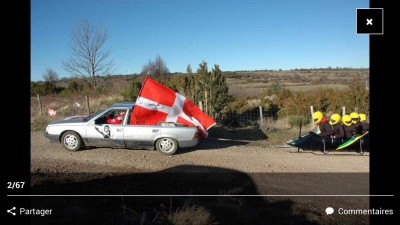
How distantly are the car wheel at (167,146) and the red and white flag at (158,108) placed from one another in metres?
0.58

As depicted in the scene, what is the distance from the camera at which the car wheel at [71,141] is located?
32.0 feet

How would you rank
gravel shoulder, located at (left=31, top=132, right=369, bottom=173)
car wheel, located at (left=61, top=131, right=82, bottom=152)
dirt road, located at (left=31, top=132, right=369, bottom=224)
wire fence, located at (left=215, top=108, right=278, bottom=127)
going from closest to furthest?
dirt road, located at (left=31, top=132, right=369, bottom=224) < gravel shoulder, located at (left=31, top=132, right=369, bottom=173) < car wheel, located at (left=61, top=131, right=82, bottom=152) < wire fence, located at (left=215, top=108, right=278, bottom=127)

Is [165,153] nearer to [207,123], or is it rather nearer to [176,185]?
[207,123]

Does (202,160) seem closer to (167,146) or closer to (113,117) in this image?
(167,146)

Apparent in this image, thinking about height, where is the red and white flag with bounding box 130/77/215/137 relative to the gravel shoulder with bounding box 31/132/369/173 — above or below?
above

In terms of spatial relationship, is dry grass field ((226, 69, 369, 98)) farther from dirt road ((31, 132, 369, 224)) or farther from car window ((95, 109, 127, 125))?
car window ((95, 109, 127, 125))

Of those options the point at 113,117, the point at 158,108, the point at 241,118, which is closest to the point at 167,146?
the point at 158,108

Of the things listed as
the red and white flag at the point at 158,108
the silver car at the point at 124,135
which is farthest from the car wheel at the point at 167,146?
the red and white flag at the point at 158,108

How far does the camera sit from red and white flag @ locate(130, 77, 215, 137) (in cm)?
968

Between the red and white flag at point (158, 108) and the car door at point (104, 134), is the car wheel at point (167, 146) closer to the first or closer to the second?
the red and white flag at point (158, 108)

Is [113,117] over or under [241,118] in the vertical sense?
over

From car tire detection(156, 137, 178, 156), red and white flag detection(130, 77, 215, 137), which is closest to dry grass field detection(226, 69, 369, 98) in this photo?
red and white flag detection(130, 77, 215, 137)

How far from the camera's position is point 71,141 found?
9.78 meters
